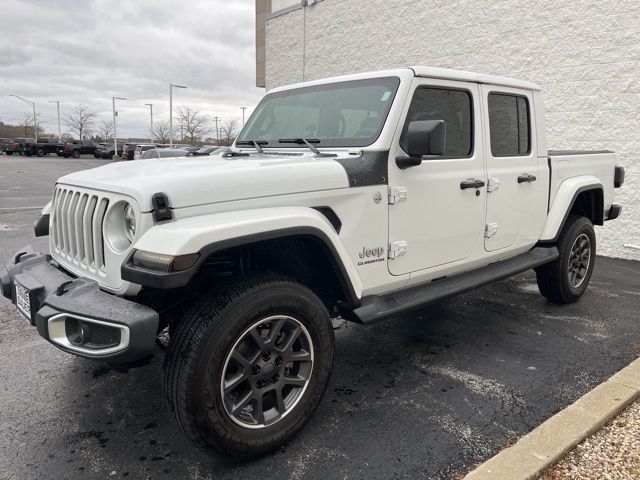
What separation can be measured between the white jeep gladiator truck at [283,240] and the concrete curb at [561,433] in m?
0.96

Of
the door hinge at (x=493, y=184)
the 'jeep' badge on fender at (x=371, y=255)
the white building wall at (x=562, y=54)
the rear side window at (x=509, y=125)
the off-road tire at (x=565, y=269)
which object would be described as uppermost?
the white building wall at (x=562, y=54)

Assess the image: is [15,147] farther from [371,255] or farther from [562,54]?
[371,255]

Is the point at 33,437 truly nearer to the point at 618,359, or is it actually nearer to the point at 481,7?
the point at 618,359

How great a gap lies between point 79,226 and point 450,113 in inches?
99.6

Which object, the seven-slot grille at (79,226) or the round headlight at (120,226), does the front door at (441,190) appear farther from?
the seven-slot grille at (79,226)

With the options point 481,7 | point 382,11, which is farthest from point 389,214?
point 382,11

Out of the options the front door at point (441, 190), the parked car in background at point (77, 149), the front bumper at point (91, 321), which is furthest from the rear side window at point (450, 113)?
the parked car in background at point (77, 149)

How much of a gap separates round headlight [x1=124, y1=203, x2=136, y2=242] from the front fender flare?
0.23m

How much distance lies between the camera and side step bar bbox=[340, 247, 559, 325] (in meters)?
2.96

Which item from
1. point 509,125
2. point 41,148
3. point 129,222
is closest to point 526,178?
point 509,125

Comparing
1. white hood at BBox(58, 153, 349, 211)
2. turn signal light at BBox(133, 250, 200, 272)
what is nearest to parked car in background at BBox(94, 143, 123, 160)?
white hood at BBox(58, 153, 349, 211)

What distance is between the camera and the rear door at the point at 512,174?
3.87 metres

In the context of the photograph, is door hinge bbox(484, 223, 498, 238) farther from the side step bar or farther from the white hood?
the white hood

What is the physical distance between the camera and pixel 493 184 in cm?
381
